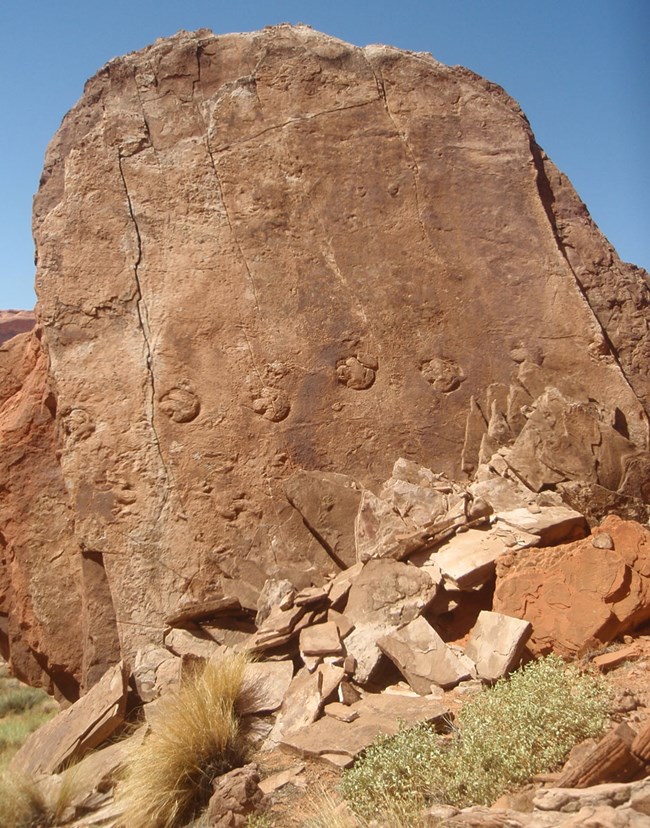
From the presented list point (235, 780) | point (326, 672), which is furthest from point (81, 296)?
point (235, 780)

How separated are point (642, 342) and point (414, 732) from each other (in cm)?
364

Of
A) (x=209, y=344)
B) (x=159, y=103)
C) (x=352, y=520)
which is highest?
(x=159, y=103)

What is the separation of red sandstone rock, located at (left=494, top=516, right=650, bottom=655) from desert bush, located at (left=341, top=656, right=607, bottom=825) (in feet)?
2.21

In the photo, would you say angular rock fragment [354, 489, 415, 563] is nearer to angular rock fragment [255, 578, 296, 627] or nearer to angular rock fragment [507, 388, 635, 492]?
angular rock fragment [255, 578, 296, 627]

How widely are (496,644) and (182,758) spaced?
63.8 inches

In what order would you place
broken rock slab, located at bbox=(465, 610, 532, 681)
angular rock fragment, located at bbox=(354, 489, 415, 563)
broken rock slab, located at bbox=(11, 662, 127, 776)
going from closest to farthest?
broken rock slab, located at bbox=(465, 610, 532, 681), broken rock slab, located at bbox=(11, 662, 127, 776), angular rock fragment, located at bbox=(354, 489, 415, 563)

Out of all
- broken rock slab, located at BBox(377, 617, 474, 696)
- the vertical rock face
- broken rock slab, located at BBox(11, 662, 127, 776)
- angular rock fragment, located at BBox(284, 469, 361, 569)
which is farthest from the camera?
the vertical rock face

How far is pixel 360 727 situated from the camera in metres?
3.54

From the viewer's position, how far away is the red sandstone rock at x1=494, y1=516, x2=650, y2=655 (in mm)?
4004

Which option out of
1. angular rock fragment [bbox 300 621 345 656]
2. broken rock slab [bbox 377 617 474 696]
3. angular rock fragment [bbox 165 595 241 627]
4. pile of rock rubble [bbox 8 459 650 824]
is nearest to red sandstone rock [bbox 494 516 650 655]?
pile of rock rubble [bbox 8 459 650 824]

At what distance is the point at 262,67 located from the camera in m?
6.06

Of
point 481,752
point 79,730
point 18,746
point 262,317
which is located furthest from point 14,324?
point 481,752

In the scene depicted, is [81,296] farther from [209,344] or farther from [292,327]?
[292,327]

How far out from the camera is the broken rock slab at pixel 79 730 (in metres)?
4.17
